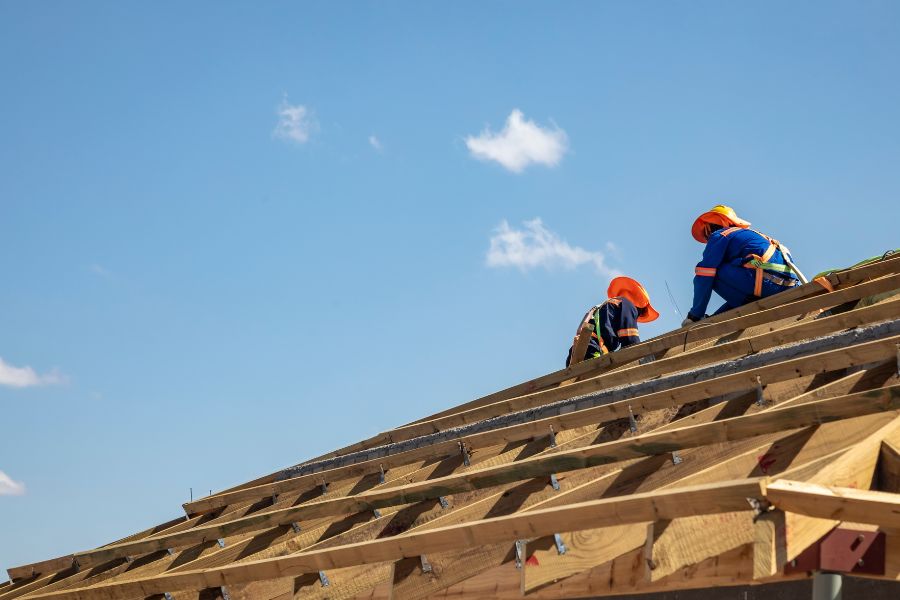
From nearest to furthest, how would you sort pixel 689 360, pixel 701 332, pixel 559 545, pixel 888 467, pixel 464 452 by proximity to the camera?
1. pixel 888 467
2. pixel 559 545
3. pixel 464 452
4. pixel 689 360
5. pixel 701 332

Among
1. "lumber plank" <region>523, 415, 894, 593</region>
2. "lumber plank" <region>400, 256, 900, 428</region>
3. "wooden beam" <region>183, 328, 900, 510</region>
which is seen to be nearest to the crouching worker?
"lumber plank" <region>400, 256, 900, 428</region>

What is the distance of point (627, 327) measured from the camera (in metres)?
10.5

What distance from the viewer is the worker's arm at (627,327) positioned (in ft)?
34.3

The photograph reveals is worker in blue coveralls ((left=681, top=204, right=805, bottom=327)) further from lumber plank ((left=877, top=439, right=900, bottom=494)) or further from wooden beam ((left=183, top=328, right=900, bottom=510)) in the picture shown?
lumber plank ((left=877, top=439, right=900, bottom=494))

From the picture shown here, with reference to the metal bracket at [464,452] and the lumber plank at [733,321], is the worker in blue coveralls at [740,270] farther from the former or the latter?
the metal bracket at [464,452]

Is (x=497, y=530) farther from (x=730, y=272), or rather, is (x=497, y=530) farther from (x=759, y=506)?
(x=730, y=272)

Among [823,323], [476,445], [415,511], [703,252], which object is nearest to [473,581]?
[415,511]

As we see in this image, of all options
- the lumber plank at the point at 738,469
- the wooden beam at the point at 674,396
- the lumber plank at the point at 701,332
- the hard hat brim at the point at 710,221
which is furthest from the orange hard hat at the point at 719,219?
the lumber plank at the point at 738,469

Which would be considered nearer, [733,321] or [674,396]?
[674,396]

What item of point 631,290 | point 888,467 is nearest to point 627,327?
point 631,290

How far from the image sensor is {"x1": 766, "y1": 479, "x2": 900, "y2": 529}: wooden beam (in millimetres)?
2689

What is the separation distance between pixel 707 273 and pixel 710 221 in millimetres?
847

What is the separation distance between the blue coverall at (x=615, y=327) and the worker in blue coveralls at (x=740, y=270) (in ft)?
4.11

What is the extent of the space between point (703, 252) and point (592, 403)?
12.2 ft
